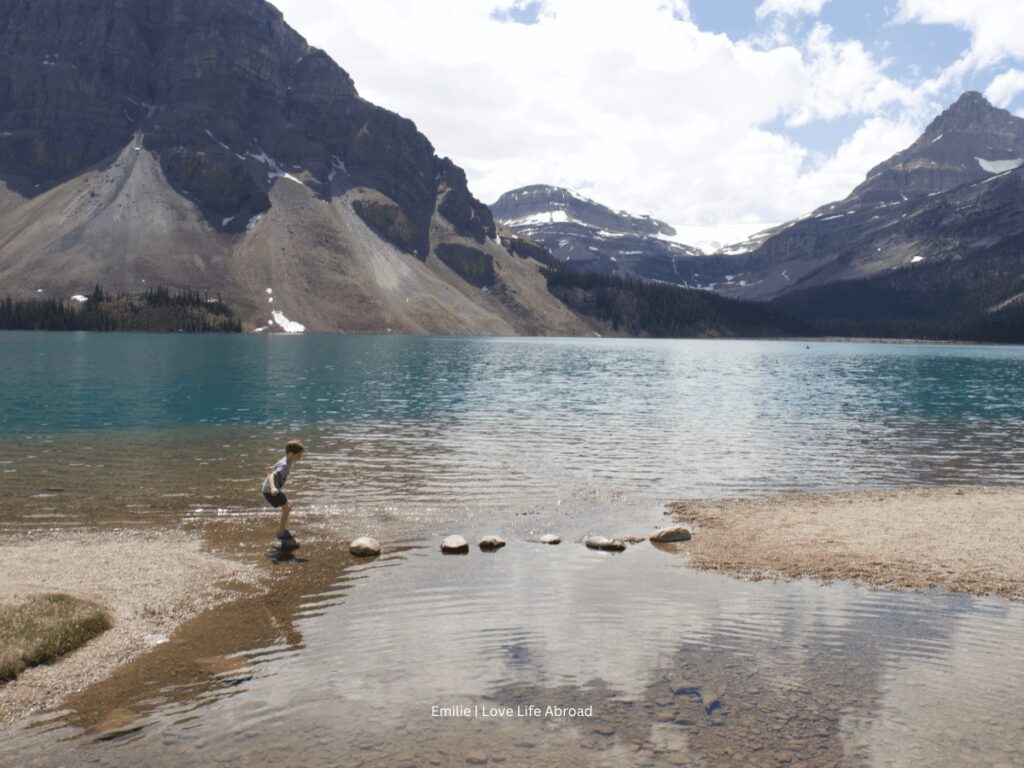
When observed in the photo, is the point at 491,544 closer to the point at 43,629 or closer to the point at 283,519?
the point at 283,519

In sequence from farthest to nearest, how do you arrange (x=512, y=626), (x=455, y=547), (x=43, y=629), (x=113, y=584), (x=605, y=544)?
(x=605, y=544), (x=455, y=547), (x=113, y=584), (x=512, y=626), (x=43, y=629)

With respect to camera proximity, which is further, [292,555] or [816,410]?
[816,410]

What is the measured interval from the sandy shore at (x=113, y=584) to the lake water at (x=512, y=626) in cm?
85

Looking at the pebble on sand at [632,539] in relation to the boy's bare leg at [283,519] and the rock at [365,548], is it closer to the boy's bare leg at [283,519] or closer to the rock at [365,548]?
the rock at [365,548]

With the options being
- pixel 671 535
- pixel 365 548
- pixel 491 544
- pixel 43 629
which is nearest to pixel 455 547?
pixel 491 544

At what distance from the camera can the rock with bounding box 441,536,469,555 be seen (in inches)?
903

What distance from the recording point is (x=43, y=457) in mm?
36719

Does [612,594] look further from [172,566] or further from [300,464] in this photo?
[300,464]

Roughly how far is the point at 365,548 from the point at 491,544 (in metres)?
3.91

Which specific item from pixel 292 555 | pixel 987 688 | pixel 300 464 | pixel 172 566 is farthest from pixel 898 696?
pixel 300 464

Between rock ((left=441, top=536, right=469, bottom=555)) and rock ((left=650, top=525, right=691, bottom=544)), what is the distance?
646 cm

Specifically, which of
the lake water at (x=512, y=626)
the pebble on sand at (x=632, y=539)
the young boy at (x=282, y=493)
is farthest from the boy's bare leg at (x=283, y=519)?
the pebble on sand at (x=632, y=539)

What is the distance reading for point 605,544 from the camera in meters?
23.9

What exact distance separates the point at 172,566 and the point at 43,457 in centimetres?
2105
